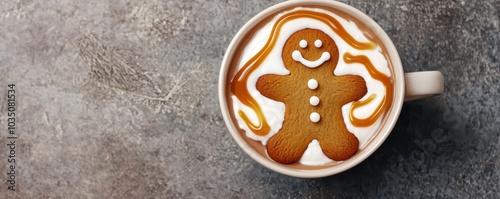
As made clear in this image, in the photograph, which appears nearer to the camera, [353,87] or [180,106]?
[353,87]

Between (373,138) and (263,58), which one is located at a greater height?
(263,58)

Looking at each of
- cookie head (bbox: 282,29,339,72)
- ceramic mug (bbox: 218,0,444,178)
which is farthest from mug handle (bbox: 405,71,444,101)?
cookie head (bbox: 282,29,339,72)

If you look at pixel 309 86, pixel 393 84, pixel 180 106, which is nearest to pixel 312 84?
pixel 309 86

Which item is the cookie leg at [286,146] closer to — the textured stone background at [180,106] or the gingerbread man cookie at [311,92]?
the gingerbread man cookie at [311,92]

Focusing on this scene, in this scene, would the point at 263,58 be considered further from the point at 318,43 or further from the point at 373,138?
the point at 373,138

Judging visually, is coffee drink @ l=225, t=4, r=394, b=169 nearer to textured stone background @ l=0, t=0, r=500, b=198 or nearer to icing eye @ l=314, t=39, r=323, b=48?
icing eye @ l=314, t=39, r=323, b=48

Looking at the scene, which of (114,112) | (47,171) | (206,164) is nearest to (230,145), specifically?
(206,164)

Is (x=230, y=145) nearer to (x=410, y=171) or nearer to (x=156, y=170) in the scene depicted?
(x=156, y=170)
